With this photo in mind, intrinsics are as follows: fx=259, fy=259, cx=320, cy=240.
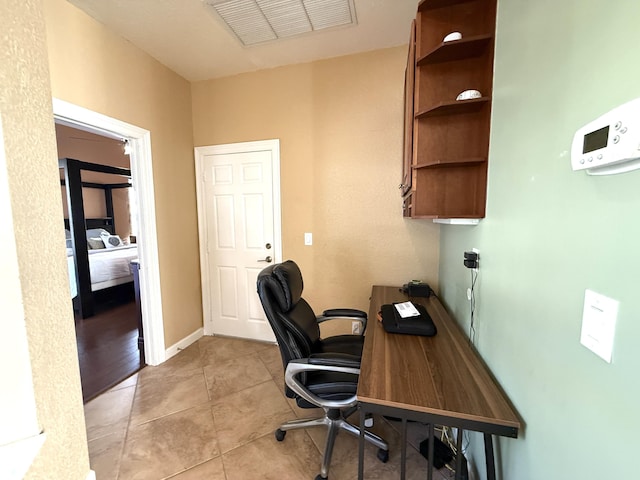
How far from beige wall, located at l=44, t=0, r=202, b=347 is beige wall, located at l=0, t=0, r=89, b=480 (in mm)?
1161

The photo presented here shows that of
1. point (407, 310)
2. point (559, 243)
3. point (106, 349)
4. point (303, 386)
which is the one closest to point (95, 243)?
point (106, 349)

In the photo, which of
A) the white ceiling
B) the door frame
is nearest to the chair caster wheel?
the door frame

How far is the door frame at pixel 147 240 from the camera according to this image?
7.53ft

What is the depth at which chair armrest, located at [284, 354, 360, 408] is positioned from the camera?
1.30m

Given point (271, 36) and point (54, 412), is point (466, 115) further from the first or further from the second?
point (54, 412)

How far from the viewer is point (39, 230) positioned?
87cm

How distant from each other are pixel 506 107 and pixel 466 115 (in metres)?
0.30

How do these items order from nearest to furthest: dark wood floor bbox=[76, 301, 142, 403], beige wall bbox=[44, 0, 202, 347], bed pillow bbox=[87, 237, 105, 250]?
beige wall bbox=[44, 0, 202, 347], dark wood floor bbox=[76, 301, 142, 403], bed pillow bbox=[87, 237, 105, 250]

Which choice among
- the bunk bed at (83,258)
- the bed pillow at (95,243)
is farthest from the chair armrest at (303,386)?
the bed pillow at (95,243)

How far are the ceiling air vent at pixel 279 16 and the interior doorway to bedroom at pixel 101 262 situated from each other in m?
1.36

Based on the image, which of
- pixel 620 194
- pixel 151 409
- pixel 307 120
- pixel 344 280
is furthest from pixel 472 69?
pixel 151 409

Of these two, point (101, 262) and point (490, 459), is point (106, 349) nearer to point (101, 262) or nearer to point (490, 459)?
point (101, 262)

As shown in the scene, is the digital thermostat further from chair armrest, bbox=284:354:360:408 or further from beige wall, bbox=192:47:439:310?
beige wall, bbox=192:47:439:310

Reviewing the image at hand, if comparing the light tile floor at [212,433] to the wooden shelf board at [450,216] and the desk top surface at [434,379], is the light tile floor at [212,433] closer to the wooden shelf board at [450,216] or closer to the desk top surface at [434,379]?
the desk top surface at [434,379]
